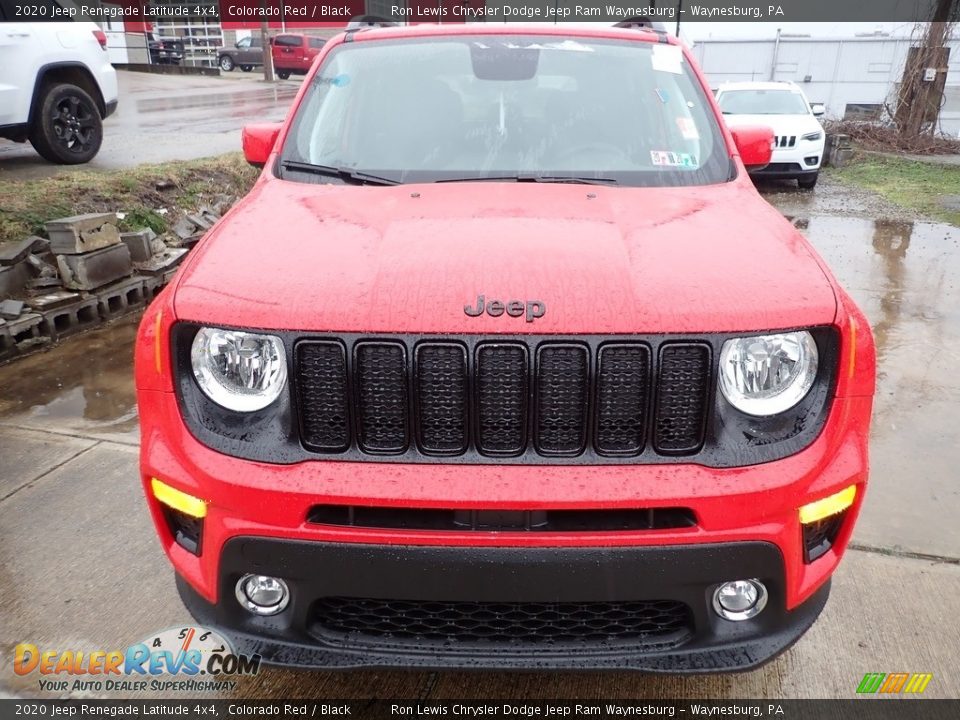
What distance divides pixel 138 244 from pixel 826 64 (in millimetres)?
23338

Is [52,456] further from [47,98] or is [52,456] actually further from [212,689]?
[47,98]

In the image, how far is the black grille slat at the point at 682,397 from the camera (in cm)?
173

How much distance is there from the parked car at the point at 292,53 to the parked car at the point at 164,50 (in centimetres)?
549

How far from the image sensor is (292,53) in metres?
32.3

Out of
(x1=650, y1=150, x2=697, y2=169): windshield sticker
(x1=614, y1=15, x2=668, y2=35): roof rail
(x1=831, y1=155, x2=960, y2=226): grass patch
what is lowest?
(x1=831, y1=155, x2=960, y2=226): grass patch

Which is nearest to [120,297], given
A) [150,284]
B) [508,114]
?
[150,284]

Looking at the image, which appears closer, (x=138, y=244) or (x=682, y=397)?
(x=682, y=397)

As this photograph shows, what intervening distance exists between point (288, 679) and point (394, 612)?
69cm

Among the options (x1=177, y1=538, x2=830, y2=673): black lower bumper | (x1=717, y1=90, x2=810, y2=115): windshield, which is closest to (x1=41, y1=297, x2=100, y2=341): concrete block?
(x1=177, y1=538, x2=830, y2=673): black lower bumper

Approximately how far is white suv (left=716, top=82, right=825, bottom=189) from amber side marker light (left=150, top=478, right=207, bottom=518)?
35.3 ft

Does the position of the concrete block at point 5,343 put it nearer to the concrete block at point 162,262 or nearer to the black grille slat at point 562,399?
the concrete block at point 162,262

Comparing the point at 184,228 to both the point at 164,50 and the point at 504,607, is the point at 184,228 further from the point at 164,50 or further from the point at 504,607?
the point at 164,50

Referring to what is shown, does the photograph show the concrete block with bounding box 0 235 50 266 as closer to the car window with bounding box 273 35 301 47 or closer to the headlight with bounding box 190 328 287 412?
the headlight with bounding box 190 328 287 412

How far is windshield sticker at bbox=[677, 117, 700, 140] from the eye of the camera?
290 centimetres
